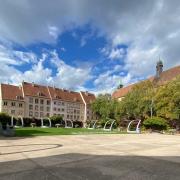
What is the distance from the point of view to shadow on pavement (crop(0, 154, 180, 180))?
702 cm

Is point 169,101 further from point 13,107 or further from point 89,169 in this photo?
point 13,107

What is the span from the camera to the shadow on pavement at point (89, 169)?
7.02 meters

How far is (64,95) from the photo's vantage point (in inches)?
4168

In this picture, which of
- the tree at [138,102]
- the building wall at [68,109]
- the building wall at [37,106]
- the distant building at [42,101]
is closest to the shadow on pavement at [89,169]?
the tree at [138,102]

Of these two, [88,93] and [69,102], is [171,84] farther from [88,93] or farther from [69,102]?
[88,93]

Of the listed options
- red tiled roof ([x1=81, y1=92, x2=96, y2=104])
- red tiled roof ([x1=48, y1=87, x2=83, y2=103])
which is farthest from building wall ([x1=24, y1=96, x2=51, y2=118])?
red tiled roof ([x1=81, y1=92, x2=96, y2=104])

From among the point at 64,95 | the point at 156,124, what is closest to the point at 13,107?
the point at 64,95

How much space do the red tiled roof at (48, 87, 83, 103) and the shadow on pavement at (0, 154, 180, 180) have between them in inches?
3642

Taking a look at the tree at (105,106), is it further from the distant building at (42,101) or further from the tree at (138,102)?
the distant building at (42,101)

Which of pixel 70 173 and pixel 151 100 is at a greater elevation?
pixel 151 100

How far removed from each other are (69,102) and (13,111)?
22.8m

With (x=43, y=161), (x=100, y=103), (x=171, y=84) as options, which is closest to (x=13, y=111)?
(x=100, y=103)

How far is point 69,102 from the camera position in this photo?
10569cm

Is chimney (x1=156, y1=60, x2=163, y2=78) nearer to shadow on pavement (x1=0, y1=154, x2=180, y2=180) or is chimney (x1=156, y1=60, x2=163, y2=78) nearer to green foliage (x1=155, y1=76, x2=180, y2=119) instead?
green foliage (x1=155, y1=76, x2=180, y2=119)
